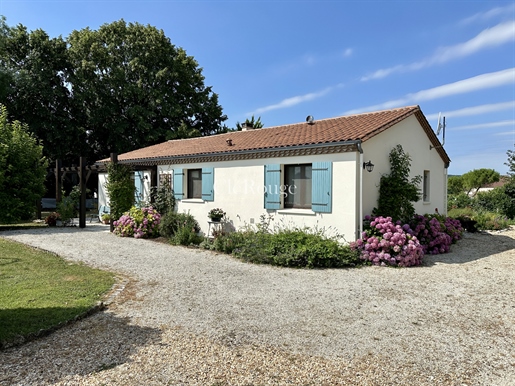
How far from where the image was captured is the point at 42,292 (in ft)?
17.4

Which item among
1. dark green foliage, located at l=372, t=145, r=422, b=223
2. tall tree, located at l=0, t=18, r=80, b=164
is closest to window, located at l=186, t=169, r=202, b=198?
dark green foliage, located at l=372, t=145, r=422, b=223

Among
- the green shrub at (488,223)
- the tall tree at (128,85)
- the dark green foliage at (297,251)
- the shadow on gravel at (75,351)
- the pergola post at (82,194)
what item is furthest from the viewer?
the tall tree at (128,85)

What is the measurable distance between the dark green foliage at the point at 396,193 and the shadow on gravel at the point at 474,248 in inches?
57.2

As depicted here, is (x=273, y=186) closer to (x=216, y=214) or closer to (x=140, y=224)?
(x=216, y=214)

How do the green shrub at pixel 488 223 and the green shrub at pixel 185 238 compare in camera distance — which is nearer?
the green shrub at pixel 185 238

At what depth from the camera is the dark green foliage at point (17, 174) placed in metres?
13.8

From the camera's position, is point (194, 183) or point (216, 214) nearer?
point (216, 214)

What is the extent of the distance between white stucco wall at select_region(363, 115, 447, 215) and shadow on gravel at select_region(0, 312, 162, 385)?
272 inches

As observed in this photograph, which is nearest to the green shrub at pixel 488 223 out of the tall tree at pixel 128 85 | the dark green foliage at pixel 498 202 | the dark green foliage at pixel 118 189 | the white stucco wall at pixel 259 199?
the dark green foliage at pixel 498 202

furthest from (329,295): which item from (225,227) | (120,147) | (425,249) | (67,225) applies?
(120,147)

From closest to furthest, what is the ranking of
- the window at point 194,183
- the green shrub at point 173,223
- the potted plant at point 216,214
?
1. the potted plant at point 216,214
2. the green shrub at point 173,223
3. the window at point 194,183

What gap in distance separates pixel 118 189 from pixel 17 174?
449cm

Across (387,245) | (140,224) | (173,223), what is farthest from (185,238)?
(387,245)

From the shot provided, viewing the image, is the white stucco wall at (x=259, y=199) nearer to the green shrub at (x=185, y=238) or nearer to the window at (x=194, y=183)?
the window at (x=194, y=183)
